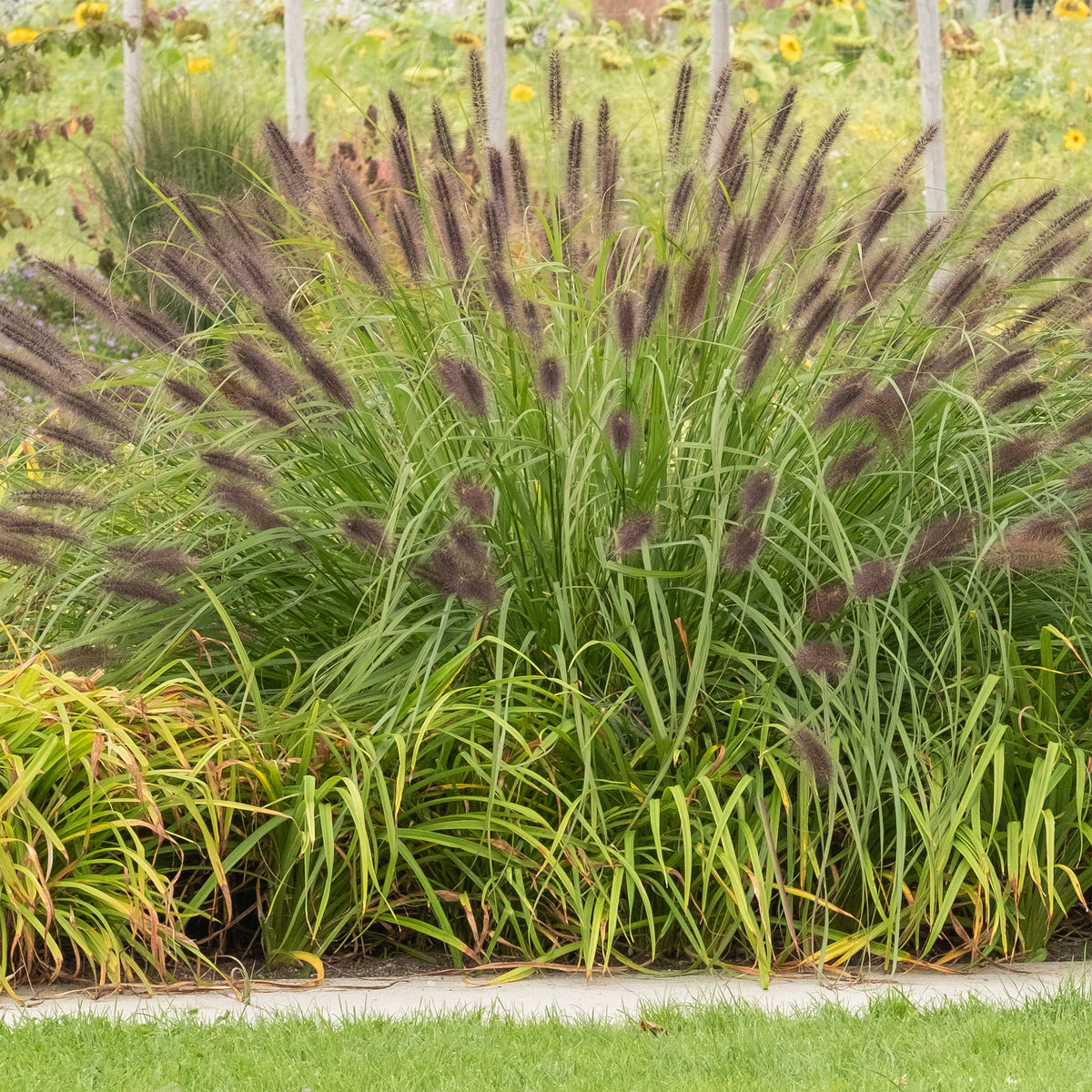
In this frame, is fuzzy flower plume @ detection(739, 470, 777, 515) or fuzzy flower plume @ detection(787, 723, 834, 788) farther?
fuzzy flower plume @ detection(739, 470, 777, 515)

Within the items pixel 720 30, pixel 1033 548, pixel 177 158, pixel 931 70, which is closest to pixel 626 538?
pixel 1033 548

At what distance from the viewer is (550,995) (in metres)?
3.13

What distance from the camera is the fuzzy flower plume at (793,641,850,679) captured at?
323 cm

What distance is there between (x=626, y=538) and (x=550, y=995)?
0.99 m

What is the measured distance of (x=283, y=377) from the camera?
3525 millimetres

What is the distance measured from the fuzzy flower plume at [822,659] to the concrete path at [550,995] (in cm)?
68

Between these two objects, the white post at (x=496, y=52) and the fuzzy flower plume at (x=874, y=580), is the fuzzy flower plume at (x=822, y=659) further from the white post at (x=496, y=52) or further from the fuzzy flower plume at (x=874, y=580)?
the white post at (x=496, y=52)

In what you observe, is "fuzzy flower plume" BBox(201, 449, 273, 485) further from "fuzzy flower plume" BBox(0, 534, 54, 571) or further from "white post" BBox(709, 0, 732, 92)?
"white post" BBox(709, 0, 732, 92)

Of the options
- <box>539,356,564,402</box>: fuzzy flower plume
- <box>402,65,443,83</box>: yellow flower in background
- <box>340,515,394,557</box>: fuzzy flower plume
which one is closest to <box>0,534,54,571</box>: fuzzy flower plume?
<box>340,515,394,557</box>: fuzzy flower plume

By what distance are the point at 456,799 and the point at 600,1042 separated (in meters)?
0.88

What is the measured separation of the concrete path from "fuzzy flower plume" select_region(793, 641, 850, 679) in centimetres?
68

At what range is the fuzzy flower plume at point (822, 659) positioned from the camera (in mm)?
3234

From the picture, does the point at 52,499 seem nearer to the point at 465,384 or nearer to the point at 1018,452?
the point at 465,384

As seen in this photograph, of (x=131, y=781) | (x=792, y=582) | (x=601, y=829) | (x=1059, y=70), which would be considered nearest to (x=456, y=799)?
(x=601, y=829)
